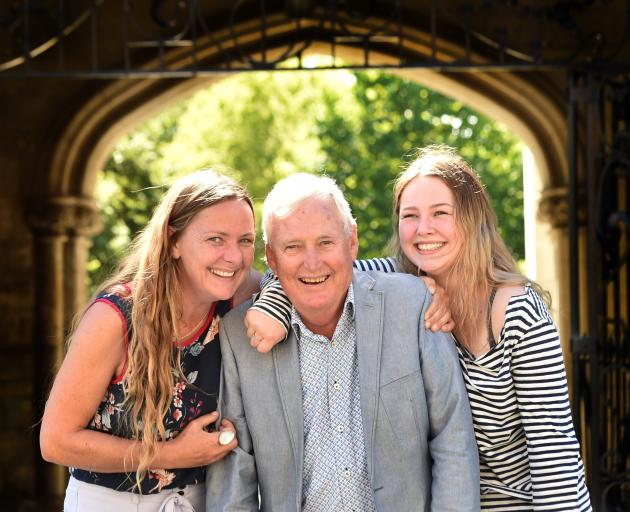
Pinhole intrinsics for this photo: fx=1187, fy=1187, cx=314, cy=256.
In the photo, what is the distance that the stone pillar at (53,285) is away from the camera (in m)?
8.19

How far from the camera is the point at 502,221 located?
2036 centimetres

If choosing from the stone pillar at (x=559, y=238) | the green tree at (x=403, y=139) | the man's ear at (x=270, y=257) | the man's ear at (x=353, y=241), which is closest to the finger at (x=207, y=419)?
the man's ear at (x=270, y=257)

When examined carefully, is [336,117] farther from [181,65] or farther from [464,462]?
[464,462]

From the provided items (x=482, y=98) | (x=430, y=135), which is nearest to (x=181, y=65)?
(x=482, y=98)

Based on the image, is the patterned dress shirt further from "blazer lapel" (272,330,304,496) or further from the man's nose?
the man's nose

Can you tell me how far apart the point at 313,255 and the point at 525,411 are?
0.65 metres

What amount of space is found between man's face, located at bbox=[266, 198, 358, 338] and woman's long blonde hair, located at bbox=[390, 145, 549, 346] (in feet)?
0.98

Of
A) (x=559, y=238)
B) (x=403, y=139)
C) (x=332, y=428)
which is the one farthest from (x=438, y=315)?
(x=403, y=139)

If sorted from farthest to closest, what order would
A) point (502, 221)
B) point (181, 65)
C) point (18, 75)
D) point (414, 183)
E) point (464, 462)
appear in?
point (502, 221), point (181, 65), point (18, 75), point (414, 183), point (464, 462)

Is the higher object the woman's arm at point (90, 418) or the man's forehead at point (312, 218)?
the man's forehead at point (312, 218)

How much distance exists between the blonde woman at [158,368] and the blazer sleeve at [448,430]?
20.1 inches

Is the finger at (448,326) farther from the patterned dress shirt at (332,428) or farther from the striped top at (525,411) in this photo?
the patterned dress shirt at (332,428)

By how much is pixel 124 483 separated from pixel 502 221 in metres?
17.7

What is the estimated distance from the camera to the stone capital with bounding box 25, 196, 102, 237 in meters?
8.36
